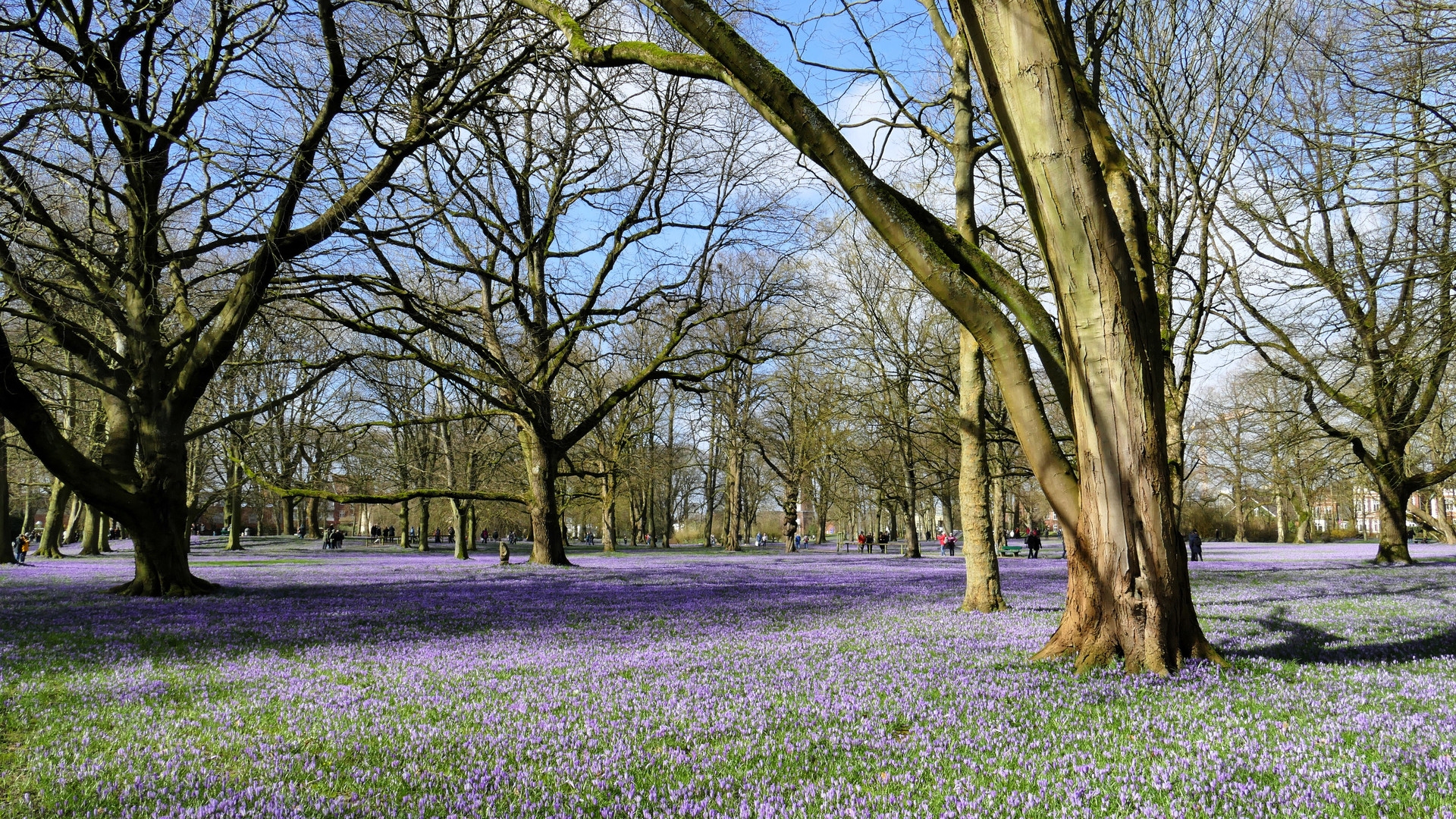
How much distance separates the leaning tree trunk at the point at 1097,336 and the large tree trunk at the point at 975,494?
4738 millimetres

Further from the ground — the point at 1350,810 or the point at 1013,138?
the point at 1013,138

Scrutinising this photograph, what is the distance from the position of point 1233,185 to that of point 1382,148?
8.38m

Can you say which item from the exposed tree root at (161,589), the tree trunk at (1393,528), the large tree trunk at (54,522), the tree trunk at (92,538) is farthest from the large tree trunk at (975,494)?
the tree trunk at (92,538)

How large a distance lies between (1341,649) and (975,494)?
4.51 m

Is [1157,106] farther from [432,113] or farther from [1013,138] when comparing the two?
[432,113]

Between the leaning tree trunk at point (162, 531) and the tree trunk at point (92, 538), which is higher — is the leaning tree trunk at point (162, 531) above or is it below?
above

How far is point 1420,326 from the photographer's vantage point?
1056 centimetres

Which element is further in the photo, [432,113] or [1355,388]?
[1355,388]

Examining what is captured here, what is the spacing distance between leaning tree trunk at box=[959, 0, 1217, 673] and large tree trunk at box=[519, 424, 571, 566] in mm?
15648

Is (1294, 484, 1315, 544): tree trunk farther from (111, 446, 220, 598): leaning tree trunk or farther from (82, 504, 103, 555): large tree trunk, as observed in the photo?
(82, 504, 103, 555): large tree trunk

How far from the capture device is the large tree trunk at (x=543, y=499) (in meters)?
20.3

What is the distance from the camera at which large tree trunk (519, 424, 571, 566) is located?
20.3 m

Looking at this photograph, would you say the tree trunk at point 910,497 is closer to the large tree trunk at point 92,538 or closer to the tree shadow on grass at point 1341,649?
the tree shadow on grass at point 1341,649

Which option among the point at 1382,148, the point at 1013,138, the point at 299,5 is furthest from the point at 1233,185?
the point at 299,5
